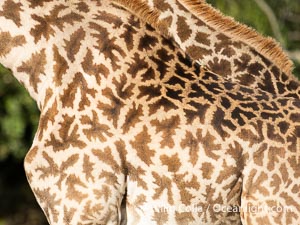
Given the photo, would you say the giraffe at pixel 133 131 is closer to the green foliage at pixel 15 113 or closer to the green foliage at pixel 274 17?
the green foliage at pixel 274 17

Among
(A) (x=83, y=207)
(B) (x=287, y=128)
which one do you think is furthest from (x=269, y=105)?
(A) (x=83, y=207)

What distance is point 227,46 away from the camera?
2592 millimetres

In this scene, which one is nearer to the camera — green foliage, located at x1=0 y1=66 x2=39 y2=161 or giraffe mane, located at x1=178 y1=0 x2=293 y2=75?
giraffe mane, located at x1=178 y1=0 x2=293 y2=75

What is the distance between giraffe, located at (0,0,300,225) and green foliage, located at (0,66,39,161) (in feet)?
10.2

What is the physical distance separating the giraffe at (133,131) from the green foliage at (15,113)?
3.10m

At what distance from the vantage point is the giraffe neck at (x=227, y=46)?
2.55 m

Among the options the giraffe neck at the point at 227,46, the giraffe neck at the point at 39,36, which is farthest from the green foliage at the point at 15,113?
the giraffe neck at the point at 39,36

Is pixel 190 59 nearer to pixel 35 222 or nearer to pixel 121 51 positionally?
pixel 121 51

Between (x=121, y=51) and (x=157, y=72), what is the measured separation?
0.11m

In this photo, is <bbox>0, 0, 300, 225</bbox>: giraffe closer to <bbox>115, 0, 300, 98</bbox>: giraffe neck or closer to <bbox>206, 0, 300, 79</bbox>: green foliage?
<bbox>115, 0, 300, 98</bbox>: giraffe neck

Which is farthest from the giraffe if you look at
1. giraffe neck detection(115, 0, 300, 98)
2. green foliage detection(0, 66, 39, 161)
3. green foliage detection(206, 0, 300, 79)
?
green foliage detection(0, 66, 39, 161)

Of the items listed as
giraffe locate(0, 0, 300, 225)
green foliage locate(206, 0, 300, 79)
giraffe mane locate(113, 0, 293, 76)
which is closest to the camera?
giraffe locate(0, 0, 300, 225)

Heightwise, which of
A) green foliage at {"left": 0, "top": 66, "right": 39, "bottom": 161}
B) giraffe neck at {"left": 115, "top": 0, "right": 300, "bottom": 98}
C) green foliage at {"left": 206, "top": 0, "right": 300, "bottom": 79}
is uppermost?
giraffe neck at {"left": 115, "top": 0, "right": 300, "bottom": 98}

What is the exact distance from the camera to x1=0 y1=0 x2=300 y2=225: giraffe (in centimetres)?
227
